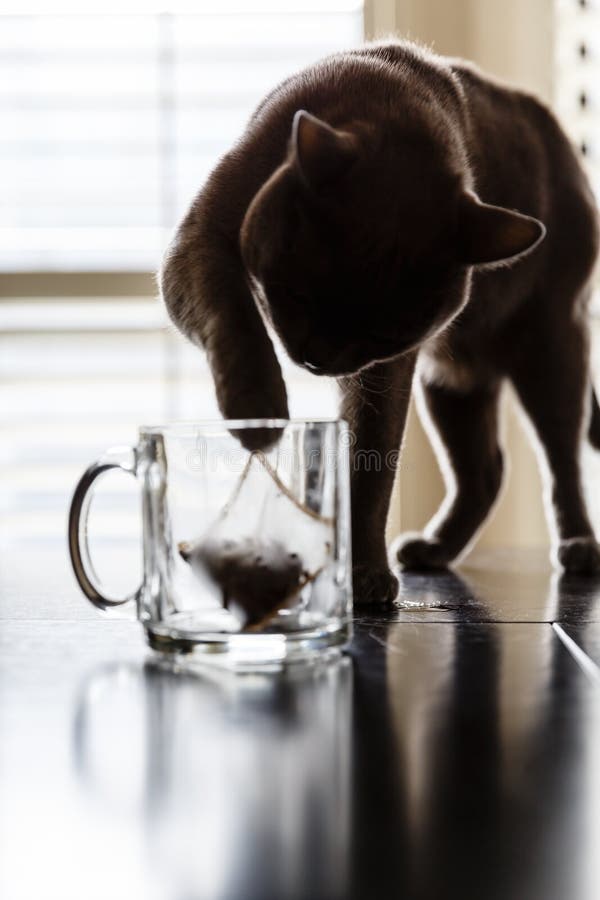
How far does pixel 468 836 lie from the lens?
0.37 metres

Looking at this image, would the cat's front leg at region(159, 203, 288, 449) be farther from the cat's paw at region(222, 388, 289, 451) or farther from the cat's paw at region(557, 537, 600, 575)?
the cat's paw at region(557, 537, 600, 575)

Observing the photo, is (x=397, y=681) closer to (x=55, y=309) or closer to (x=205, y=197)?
(x=205, y=197)

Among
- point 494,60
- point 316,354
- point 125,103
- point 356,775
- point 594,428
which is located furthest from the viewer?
point 125,103

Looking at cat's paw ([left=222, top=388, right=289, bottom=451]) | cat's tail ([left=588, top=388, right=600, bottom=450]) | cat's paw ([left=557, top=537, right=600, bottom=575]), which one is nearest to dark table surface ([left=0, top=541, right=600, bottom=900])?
cat's paw ([left=222, top=388, right=289, bottom=451])

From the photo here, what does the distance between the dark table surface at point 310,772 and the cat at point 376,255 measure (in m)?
0.33

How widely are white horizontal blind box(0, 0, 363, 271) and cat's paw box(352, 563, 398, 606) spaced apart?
1687 millimetres

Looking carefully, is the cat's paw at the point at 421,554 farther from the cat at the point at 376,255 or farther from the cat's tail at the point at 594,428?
the cat's tail at the point at 594,428

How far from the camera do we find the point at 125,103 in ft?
8.39

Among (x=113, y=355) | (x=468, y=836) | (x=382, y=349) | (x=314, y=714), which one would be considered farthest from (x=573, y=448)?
(x=113, y=355)

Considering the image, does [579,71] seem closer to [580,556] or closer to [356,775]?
[580,556]

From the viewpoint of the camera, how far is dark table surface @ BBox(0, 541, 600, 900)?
343mm

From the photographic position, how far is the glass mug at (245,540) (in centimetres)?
64

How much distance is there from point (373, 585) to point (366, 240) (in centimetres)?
32

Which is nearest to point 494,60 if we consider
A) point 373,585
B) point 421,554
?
point 421,554
